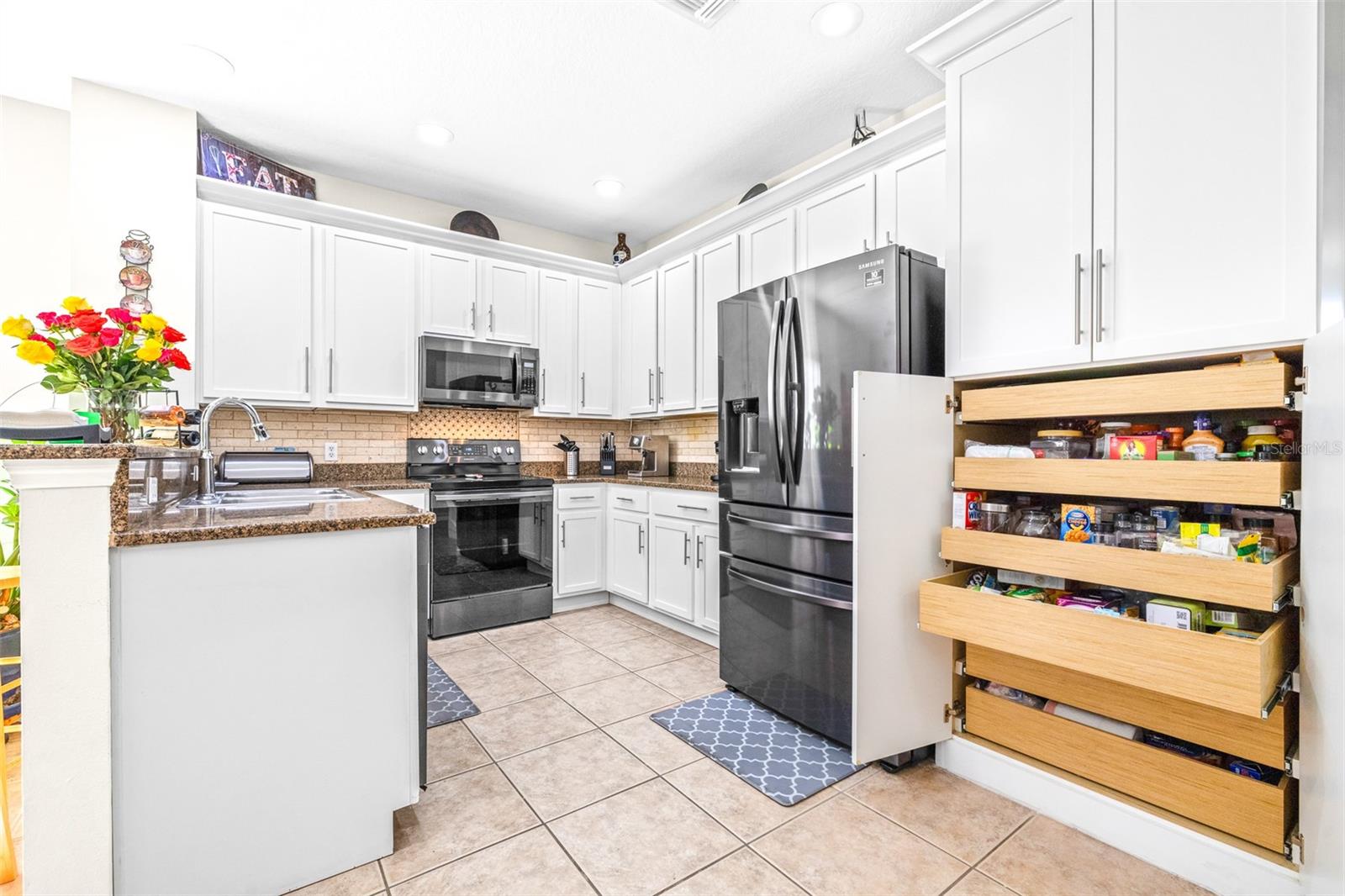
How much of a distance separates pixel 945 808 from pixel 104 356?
106 inches

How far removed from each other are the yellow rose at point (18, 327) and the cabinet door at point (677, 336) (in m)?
2.93

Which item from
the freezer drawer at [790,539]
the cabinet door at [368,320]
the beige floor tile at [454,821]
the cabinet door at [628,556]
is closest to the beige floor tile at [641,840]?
the beige floor tile at [454,821]

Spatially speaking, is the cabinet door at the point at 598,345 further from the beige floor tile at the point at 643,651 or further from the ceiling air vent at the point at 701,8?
the ceiling air vent at the point at 701,8

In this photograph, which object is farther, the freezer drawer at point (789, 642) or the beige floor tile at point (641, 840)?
the freezer drawer at point (789, 642)

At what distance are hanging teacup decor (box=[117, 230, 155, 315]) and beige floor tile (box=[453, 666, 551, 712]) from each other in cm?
236

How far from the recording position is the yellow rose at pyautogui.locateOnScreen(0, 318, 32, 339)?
140cm

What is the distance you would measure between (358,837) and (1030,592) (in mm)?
2020

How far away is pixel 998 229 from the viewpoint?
76.5 inches

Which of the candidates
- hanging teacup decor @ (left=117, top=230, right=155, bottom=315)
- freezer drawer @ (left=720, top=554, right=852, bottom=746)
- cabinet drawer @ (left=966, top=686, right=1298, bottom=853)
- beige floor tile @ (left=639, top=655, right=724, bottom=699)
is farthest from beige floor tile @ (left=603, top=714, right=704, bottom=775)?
hanging teacup decor @ (left=117, top=230, right=155, bottom=315)

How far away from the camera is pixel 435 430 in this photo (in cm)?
407

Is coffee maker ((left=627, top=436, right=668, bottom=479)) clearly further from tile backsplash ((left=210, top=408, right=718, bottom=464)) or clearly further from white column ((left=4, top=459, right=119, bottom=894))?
white column ((left=4, top=459, right=119, bottom=894))

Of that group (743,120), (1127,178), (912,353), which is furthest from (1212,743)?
(743,120)

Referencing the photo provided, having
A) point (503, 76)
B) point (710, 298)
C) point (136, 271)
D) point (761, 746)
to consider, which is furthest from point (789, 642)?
point (136, 271)

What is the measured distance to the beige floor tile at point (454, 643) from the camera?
3285mm
